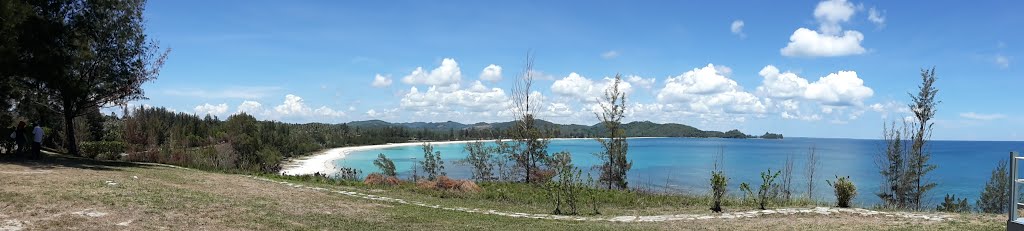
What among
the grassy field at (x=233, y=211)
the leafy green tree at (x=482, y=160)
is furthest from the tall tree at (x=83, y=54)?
the leafy green tree at (x=482, y=160)

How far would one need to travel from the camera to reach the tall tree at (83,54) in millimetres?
20234

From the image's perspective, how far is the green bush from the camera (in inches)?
981

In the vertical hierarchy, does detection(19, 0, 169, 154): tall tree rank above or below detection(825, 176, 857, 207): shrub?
above

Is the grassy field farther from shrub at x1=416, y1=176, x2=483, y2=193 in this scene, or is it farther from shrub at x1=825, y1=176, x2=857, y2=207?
shrub at x1=416, y1=176, x2=483, y2=193

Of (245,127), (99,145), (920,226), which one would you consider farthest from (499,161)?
(245,127)

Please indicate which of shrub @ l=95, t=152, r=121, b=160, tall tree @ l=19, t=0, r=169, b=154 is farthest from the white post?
shrub @ l=95, t=152, r=121, b=160

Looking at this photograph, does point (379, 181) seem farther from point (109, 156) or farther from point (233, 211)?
point (109, 156)

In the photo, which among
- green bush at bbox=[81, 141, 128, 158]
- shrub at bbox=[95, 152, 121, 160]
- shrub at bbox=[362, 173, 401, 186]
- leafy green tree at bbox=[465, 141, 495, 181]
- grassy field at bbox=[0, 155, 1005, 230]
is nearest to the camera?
grassy field at bbox=[0, 155, 1005, 230]

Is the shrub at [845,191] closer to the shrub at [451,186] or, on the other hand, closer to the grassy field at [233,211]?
the grassy field at [233,211]

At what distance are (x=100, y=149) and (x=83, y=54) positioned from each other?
6390mm

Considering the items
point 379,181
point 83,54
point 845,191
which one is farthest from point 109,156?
point 845,191

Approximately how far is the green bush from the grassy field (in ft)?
30.6

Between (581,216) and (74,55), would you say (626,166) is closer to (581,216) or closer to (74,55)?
(581,216)

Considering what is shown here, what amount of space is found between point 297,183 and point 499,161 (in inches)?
654
